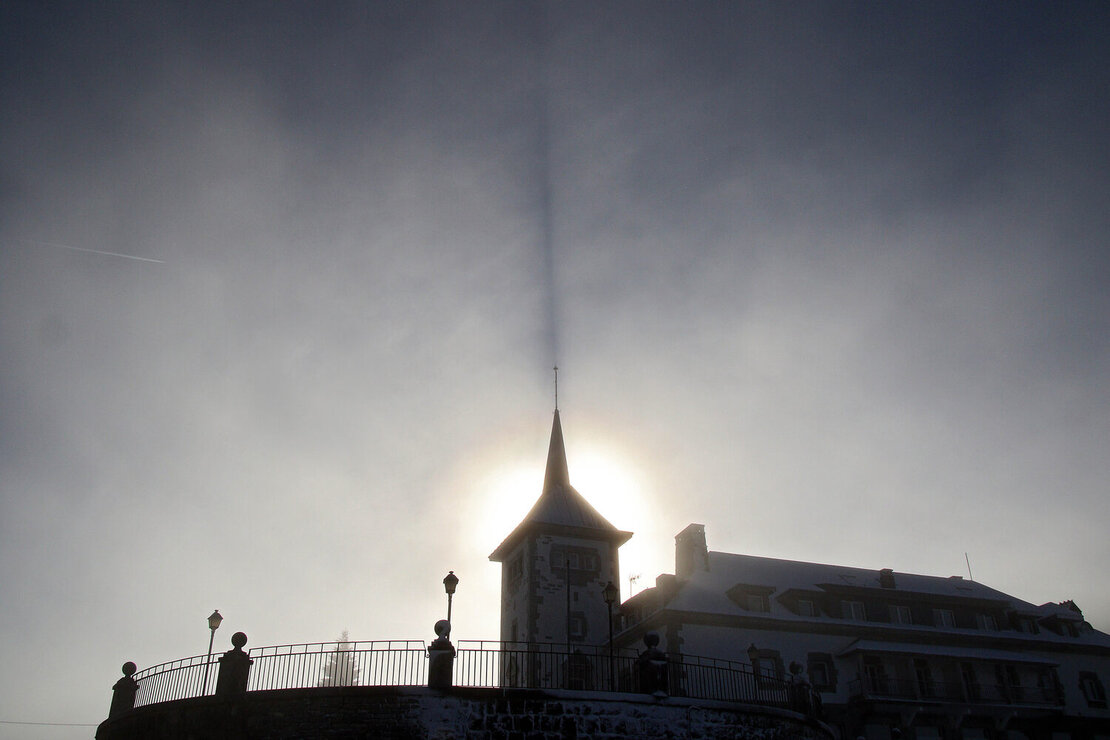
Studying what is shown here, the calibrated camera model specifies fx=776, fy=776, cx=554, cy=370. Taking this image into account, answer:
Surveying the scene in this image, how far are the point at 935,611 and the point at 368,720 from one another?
108ft

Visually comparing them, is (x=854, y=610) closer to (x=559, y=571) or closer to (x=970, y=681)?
(x=970, y=681)

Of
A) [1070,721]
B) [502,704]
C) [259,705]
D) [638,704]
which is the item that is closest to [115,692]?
[259,705]

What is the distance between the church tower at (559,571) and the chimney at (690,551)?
2.68 meters

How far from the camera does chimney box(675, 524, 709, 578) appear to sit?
37.8 metres

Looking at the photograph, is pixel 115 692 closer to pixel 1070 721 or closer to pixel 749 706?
pixel 749 706

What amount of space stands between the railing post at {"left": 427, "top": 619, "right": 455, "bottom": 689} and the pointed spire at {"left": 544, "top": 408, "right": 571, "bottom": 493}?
969 inches

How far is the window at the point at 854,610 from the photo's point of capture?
37.0 m

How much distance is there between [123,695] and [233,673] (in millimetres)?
6267

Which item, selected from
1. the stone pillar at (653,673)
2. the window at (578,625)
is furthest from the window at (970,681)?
the stone pillar at (653,673)

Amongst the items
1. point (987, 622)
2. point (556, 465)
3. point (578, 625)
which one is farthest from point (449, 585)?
point (987, 622)

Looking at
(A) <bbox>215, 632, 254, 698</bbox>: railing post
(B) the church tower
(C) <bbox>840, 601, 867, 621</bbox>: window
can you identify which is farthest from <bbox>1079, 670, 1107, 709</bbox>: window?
(A) <bbox>215, 632, 254, 698</bbox>: railing post

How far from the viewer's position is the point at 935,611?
129 feet

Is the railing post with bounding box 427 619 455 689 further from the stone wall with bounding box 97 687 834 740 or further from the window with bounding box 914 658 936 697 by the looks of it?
the window with bounding box 914 658 936 697

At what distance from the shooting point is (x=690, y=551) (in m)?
38.2
